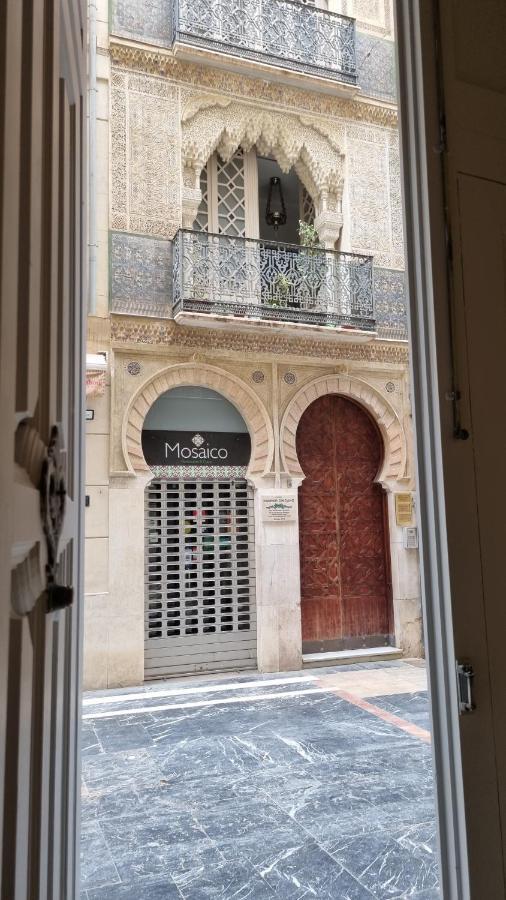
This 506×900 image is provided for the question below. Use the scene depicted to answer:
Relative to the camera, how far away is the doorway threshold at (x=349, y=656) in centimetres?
953

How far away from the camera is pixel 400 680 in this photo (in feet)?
28.5

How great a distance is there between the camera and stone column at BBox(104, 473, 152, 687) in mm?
8516

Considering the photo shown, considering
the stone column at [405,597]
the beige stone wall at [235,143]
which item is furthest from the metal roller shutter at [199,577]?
the beige stone wall at [235,143]

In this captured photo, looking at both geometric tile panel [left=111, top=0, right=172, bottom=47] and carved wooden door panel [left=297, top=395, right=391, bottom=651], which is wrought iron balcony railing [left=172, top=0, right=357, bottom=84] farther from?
carved wooden door panel [left=297, top=395, right=391, bottom=651]

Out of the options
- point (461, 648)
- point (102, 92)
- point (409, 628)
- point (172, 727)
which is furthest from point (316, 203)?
point (461, 648)

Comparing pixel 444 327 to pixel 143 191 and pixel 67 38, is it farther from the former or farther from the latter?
pixel 143 191

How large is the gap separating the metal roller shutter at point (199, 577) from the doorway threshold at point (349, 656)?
86 cm

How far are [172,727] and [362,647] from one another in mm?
4155

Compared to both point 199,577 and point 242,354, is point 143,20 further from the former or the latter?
point 199,577

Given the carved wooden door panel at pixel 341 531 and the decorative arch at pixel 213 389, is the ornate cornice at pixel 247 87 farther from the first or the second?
the carved wooden door panel at pixel 341 531

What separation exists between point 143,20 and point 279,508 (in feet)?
23.5

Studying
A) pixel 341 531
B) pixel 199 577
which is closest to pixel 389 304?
pixel 341 531

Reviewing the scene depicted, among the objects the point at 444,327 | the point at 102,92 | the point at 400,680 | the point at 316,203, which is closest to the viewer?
the point at 444,327

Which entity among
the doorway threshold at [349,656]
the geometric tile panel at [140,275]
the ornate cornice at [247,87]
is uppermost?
the ornate cornice at [247,87]
